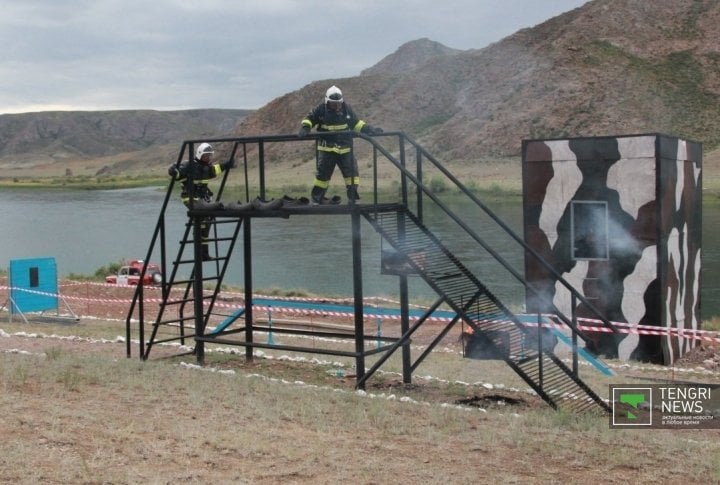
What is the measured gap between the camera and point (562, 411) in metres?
9.79

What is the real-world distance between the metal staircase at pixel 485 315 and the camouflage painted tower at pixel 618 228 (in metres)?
6.18

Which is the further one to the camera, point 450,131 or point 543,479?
point 450,131

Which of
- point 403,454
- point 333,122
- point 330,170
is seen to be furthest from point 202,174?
point 403,454

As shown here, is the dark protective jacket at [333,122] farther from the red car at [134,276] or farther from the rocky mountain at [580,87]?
the rocky mountain at [580,87]

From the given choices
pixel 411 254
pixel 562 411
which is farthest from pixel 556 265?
pixel 562 411

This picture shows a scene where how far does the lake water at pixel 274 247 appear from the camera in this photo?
37281 mm

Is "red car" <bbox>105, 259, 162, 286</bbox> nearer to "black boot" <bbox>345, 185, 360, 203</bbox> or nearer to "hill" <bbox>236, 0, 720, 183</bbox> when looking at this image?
"black boot" <bbox>345, 185, 360, 203</bbox>

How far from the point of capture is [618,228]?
17.9 m

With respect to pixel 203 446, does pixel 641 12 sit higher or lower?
higher

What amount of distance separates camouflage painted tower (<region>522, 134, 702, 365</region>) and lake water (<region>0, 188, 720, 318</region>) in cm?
1028

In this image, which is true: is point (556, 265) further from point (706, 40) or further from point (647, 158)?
point (706, 40)

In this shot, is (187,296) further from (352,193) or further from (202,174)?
(352,193)

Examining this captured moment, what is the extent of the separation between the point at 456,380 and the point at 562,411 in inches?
132
